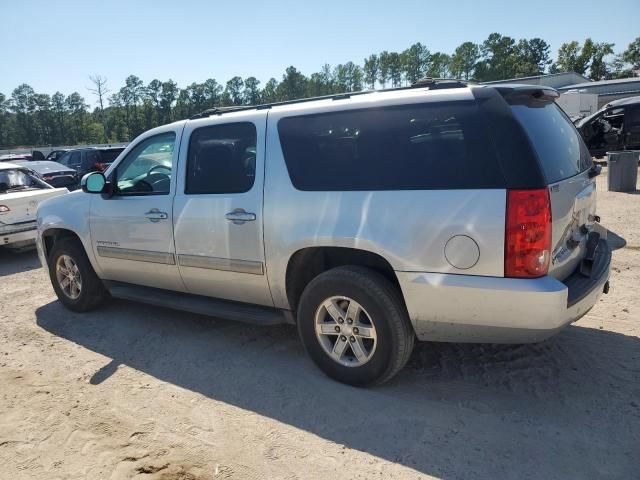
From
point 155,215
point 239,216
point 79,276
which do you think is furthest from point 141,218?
point 79,276

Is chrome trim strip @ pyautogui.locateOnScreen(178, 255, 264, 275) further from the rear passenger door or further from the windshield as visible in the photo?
the windshield

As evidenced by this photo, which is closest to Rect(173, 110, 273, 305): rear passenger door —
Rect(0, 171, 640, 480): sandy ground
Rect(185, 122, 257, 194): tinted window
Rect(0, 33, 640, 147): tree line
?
Rect(185, 122, 257, 194): tinted window

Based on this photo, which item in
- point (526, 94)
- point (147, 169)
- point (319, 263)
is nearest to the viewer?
point (526, 94)

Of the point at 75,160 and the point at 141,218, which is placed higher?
the point at 75,160

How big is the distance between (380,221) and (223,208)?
4.48 ft

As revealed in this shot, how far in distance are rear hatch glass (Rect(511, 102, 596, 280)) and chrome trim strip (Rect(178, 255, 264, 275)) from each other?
2.02 metres

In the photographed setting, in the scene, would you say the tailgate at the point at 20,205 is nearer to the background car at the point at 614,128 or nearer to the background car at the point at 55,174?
the background car at the point at 55,174

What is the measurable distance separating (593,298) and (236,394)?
2.48 m

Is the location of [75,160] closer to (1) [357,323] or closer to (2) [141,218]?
(2) [141,218]

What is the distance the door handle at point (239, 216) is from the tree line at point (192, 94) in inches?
3075

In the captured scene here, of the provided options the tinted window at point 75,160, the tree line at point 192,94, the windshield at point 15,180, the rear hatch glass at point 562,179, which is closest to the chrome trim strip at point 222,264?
the rear hatch glass at point 562,179

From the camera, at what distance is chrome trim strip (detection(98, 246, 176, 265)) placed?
4.29 meters

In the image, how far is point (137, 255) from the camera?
4523mm

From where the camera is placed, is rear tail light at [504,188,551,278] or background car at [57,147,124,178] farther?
background car at [57,147,124,178]
